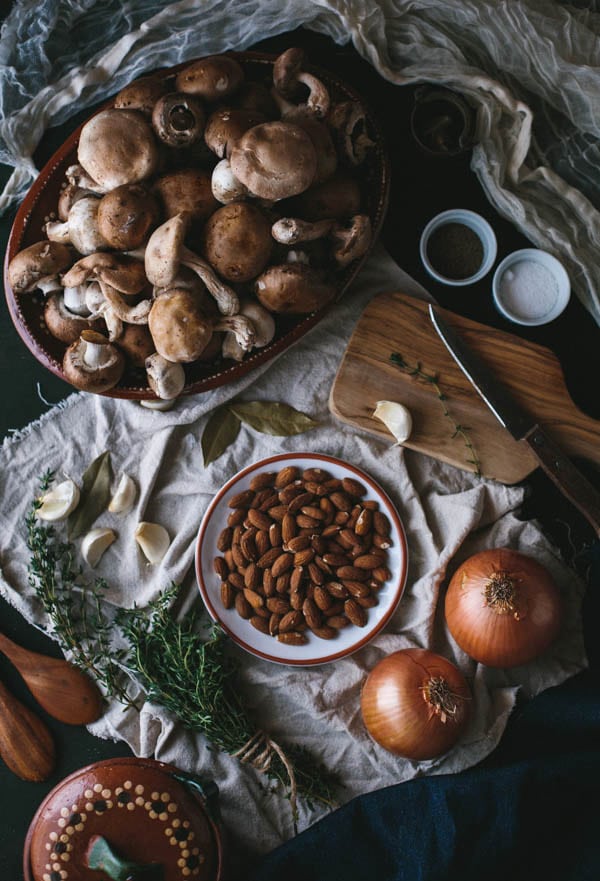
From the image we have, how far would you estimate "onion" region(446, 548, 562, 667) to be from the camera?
1344mm

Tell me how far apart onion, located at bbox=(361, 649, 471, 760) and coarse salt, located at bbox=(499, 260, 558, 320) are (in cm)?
68

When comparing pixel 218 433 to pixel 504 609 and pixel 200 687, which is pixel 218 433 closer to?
pixel 200 687

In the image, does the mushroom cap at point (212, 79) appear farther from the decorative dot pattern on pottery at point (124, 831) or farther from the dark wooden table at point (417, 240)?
the decorative dot pattern on pottery at point (124, 831)

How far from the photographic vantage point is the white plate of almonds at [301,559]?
1.45 meters

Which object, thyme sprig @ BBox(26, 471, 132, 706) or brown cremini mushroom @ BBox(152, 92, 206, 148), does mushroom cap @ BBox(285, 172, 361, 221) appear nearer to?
brown cremini mushroom @ BBox(152, 92, 206, 148)

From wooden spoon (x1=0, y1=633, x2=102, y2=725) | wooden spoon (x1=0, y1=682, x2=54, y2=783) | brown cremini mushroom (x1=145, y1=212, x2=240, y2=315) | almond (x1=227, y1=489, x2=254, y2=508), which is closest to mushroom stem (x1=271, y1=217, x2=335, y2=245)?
brown cremini mushroom (x1=145, y1=212, x2=240, y2=315)

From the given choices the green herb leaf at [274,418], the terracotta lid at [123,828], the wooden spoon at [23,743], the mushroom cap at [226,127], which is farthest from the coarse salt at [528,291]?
the wooden spoon at [23,743]

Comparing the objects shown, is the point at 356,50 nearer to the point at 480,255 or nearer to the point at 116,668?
the point at 480,255

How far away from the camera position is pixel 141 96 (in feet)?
4.45

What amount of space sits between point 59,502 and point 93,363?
31cm

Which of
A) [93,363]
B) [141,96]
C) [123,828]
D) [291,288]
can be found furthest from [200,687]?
[141,96]

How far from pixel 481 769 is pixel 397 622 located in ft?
0.99

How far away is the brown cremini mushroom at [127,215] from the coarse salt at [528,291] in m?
0.68

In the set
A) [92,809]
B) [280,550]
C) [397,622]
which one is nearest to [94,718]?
[92,809]
